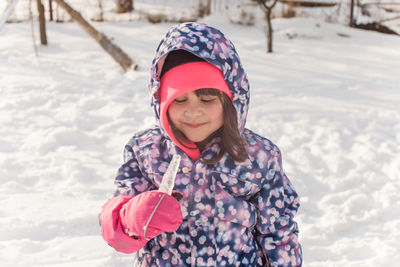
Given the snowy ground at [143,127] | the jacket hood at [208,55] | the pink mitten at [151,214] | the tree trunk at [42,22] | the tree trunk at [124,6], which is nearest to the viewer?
the pink mitten at [151,214]

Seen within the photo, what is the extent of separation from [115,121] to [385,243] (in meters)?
2.68

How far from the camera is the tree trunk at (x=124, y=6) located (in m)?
9.06

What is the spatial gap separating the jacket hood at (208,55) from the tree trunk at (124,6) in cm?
786

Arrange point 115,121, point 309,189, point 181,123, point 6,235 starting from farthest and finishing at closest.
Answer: point 115,121, point 309,189, point 6,235, point 181,123

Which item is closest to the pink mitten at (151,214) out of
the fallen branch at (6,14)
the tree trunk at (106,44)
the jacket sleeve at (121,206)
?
the jacket sleeve at (121,206)

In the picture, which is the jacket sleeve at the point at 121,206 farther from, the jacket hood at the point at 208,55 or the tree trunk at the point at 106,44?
the tree trunk at the point at 106,44

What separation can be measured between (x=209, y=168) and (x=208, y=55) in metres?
0.40

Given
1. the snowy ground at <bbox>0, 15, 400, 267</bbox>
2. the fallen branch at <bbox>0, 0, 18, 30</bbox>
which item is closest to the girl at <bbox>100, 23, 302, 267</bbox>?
the snowy ground at <bbox>0, 15, 400, 267</bbox>

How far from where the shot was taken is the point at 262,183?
1643 millimetres

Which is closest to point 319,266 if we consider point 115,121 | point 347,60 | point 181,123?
point 181,123

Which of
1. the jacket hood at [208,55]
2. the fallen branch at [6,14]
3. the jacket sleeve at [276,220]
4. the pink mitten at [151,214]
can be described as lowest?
the jacket sleeve at [276,220]

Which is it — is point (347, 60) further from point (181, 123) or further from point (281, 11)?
point (181, 123)

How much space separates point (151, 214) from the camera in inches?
55.1

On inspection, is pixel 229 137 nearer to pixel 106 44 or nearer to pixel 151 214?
pixel 151 214
